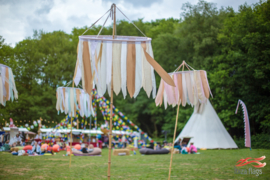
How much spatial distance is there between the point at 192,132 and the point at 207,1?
49.0 feet

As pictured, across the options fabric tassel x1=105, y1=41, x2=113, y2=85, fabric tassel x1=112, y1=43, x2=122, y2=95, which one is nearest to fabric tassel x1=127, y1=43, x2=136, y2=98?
fabric tassel x1=112, y1=43, x2=122, y2=95

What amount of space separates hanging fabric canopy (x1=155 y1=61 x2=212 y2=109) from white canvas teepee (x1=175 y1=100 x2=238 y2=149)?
569 inches

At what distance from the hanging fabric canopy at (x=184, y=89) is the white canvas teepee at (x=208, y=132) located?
1444cm

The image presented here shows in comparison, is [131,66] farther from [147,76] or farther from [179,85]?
[179,85]

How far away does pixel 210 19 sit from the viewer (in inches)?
1101

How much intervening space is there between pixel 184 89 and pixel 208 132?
15.2 meters

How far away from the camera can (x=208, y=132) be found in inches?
839

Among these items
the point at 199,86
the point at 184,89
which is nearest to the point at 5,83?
the point at 184,89

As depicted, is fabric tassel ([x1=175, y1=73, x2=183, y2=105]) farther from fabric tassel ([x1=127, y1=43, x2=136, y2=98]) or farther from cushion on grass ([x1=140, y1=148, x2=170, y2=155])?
cushion on grass ([x1=140, y1=148, x2=170, y2=155])

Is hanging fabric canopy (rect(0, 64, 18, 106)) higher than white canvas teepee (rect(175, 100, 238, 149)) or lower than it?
higher

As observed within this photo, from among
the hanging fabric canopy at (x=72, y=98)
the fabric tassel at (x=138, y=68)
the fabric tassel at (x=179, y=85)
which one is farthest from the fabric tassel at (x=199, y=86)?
the hanging fabric canopy at (x=72, y=98)

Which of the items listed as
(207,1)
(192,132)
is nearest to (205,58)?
(207,1)

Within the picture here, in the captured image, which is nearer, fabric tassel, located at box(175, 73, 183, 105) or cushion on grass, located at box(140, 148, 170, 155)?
fabric tassel, located at box(175, 73, 183, 105)

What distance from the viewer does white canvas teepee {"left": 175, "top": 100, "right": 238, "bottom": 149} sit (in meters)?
20.7
